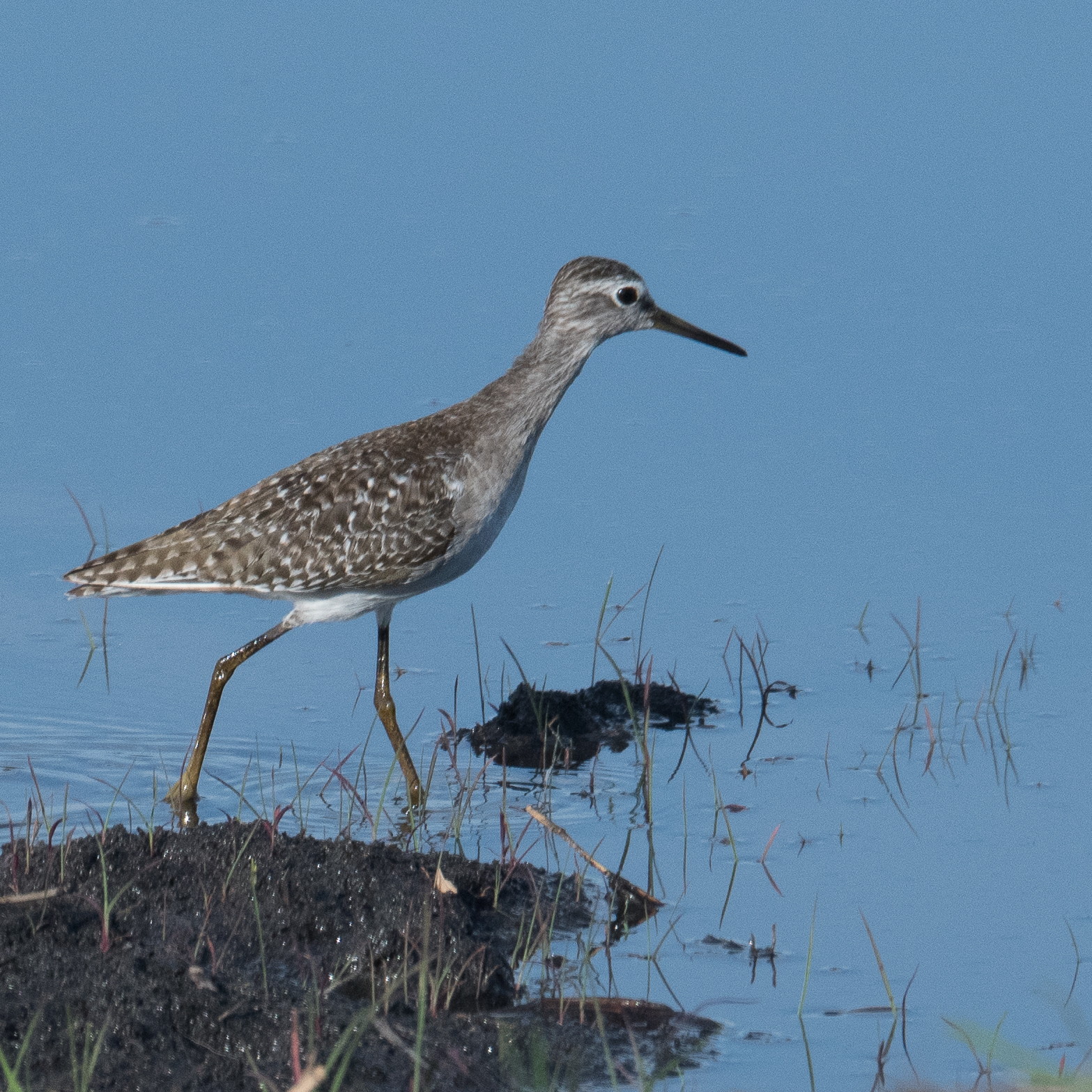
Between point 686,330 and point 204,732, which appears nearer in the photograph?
point 204,732

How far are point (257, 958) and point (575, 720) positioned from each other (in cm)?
292

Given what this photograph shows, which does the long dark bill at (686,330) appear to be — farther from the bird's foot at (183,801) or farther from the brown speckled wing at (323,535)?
the bird's foot at (183,801)

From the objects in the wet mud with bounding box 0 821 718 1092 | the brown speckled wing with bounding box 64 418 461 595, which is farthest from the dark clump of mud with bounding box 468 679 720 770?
the wet mud with bounding box 0 821 718 1092

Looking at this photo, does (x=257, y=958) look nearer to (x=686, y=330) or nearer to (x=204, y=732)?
(x=204, y=732)

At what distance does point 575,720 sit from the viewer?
8336mm

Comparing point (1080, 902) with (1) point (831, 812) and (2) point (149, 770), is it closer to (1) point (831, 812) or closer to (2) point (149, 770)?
(1) point (831, 812)

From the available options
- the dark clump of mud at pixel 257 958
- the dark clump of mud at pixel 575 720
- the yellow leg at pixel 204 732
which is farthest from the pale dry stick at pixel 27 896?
the dark clump of mud at pixel 575 720

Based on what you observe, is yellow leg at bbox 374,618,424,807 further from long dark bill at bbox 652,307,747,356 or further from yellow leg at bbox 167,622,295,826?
long dark bill at bbox 652,307,747,356

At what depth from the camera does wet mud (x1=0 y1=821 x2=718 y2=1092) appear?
4.91 meters

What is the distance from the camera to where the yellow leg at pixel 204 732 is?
741 cm

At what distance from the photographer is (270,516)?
25.3 feet

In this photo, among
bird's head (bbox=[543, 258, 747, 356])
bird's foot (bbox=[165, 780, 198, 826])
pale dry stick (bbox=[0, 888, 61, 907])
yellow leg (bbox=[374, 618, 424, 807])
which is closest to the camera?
pale dry stick (bbox=[0, 888, 61, 907])

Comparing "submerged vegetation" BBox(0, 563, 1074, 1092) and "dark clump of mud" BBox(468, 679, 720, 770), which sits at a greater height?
"dark clump of mud" BBox(468, 679, 720, 770)

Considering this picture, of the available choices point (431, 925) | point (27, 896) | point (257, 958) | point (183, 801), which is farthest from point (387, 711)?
point (27, 896)
